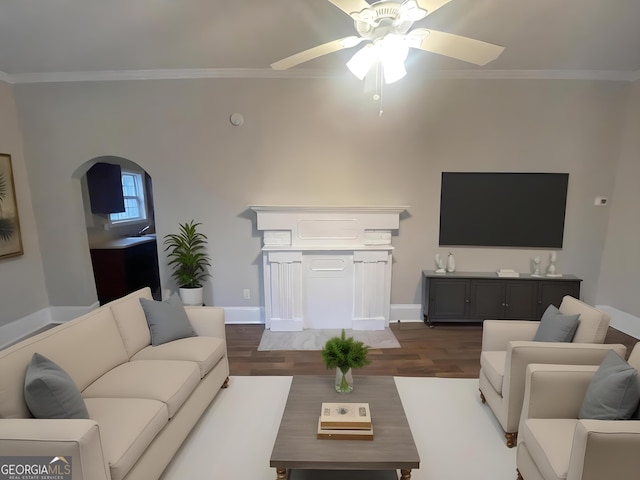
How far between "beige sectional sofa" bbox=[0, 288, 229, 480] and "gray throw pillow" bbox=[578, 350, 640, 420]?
2.29 meters

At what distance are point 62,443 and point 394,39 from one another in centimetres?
250

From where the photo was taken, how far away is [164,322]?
271cm

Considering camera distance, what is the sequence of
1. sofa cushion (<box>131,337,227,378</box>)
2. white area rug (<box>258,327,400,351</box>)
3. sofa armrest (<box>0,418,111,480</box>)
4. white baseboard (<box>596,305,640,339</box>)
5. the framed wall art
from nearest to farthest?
sofa armrest (<box>0,418,111,480</box>), sofa cushion (<box>131,337,227,378</box>), white area rug (<box>258,327,400,351</box>), the framed wall art, white baseboard (<box>596,305,640,339</box>)

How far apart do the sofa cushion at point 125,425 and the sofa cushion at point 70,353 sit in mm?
249

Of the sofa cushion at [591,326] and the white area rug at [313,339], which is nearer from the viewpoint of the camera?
the sofa cushion at [591,326]

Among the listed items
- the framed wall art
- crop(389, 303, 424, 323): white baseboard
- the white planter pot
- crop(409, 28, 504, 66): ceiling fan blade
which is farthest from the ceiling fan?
the framed wall art

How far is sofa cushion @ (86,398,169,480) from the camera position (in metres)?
1.56

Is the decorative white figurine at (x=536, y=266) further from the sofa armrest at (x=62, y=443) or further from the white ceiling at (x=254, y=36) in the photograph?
the sofa armrest at (x=62, y=443)

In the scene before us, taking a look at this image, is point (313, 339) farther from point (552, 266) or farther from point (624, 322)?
point (624, 322)

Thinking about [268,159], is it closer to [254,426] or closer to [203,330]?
[203,330]

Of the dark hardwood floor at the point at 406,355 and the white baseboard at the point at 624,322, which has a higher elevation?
the white baseboard at the point at 624,322

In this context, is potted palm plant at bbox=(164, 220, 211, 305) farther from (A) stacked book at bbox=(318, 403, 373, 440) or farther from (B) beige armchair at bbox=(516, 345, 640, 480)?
(B) beige armchair at bbox=(516, 345, 640, 480)

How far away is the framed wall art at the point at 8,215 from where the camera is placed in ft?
12.5

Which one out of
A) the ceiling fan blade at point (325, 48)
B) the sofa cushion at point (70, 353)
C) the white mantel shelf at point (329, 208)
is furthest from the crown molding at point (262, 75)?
the sofa cushion at point (70, 353)
